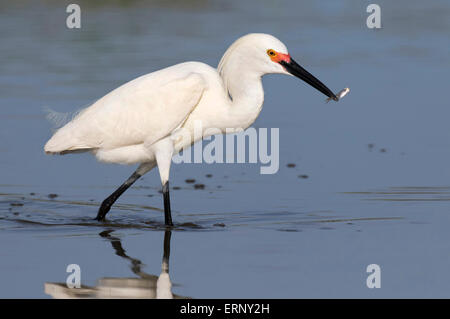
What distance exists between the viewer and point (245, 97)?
7.62 m

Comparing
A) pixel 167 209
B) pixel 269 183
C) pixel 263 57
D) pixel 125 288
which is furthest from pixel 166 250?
pixel 269 183

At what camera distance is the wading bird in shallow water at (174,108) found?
298 inches

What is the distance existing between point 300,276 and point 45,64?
8285mm

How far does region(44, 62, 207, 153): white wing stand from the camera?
7574 millimetres

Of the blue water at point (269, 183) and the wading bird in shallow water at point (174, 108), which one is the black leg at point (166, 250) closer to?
the blue water at point (269, 183)

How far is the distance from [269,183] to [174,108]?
5.19ft

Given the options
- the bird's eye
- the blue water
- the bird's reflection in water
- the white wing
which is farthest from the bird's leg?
the bird's reflection in water

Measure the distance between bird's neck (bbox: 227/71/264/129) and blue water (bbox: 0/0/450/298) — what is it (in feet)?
2.60

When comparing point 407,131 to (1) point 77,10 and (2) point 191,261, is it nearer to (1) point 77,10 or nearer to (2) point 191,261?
(2) point 191,261

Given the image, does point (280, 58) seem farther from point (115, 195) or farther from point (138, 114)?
point (115, 195)

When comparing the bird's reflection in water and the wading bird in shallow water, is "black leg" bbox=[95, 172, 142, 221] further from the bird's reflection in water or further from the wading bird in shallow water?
the bird's reflection in water

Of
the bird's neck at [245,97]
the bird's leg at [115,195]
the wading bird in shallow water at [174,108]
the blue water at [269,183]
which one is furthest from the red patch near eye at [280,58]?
the bird's leg at [115,195]

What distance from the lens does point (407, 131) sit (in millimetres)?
10328

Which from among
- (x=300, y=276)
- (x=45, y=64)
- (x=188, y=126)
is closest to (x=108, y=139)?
(x=188, y=126)
